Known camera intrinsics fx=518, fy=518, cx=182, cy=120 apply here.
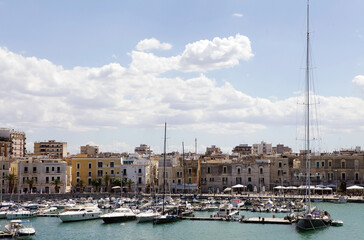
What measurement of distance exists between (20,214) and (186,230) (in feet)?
76.0

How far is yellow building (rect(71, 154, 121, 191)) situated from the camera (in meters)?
97.2

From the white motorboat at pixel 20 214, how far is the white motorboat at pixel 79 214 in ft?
17.8

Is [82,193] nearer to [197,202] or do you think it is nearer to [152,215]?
[197,202]

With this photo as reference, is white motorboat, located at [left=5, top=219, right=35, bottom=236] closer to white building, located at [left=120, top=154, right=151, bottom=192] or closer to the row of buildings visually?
the row of buildings

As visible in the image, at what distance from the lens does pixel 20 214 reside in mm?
65188

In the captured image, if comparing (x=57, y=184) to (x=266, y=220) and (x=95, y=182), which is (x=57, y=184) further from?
(x=266, y=220)

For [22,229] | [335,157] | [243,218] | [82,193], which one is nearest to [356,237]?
[243,218]

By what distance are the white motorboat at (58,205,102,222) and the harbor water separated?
0.98m

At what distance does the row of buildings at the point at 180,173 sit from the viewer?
305ft

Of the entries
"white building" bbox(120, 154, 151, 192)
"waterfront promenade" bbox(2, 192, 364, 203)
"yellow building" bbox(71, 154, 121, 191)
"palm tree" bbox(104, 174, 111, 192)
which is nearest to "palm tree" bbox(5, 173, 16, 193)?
"waterfront promenade" bbox(2, 192, 364, 203)

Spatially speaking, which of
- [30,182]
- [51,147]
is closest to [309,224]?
[30,182]

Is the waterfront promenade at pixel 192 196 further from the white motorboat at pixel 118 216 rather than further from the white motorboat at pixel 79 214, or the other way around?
the white motorboat at pixel 118 216

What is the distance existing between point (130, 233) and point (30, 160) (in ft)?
151

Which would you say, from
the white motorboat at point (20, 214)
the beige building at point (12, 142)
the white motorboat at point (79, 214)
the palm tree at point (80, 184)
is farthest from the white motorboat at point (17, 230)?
the beige building at point (12, 142)
